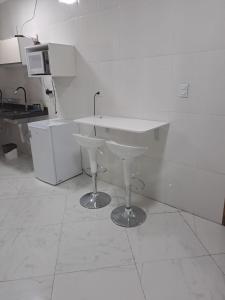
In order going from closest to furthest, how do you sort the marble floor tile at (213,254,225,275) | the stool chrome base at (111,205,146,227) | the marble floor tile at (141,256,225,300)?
1. the marble floor tile at (141,256,225,300)
2. the marble floor tile at (213,254,225,275)
3. the stool chrome base at (111,205,146,227)

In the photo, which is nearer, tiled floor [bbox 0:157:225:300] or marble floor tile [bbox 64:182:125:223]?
tiled floor [bbox 0:157:225:300]

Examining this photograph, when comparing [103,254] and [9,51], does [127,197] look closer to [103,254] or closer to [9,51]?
[103,254]

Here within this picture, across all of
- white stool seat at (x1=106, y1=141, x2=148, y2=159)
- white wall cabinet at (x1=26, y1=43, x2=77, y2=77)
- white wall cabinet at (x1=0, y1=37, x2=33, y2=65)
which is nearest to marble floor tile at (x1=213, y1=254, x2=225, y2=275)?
white stool seat at (x1=106, y1=141, x2=148, y2=159)

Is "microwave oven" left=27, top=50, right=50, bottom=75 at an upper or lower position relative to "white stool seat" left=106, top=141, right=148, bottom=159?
upper

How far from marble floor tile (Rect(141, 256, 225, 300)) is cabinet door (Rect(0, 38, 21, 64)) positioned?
3272 millimetres

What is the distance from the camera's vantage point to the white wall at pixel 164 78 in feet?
6.15

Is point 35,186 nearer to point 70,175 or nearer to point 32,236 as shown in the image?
point 70,175

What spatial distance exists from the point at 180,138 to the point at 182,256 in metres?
1.05

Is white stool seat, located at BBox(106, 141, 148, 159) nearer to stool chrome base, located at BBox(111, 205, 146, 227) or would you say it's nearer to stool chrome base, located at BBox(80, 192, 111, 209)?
stool chrome base, located at BBox(111, 205, 146, 227)

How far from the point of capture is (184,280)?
1.58 meters

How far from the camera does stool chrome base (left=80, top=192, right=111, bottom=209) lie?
8.22 ft

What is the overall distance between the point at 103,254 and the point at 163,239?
1.81 feet

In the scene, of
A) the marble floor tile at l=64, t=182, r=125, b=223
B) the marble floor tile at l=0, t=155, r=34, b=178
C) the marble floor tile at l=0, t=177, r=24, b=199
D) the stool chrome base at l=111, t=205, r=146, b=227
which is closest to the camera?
the stool chrome base at l=111, t=205, r=146, b=227

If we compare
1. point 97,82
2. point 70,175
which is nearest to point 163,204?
point 70,175
